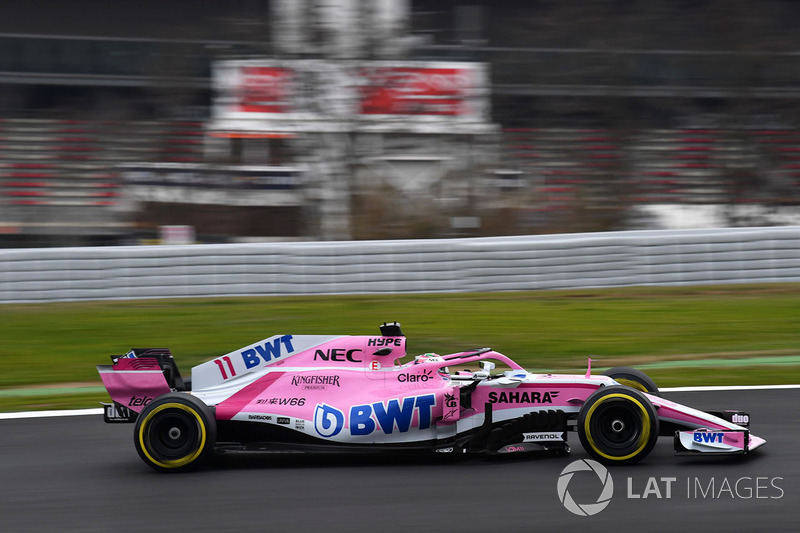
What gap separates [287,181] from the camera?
15.4 meters

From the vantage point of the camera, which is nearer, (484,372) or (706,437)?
(706,437)

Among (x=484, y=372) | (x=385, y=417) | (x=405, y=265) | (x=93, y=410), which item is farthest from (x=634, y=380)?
(x=405, y=265)

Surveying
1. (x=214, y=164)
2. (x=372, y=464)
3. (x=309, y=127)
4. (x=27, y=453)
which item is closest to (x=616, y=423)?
(x=372, y=464)

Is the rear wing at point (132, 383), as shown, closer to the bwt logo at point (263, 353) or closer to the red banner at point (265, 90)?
the bwt logo at point (263, 353)

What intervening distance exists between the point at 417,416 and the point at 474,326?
5.09 m

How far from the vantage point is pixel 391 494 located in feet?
16.2

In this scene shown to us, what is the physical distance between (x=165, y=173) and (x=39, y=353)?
8.08 m

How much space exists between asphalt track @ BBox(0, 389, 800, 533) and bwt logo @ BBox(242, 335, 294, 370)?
0.61 m

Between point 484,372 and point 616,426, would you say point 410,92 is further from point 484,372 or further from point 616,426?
point 616,426

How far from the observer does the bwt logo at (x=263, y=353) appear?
568 centimetres

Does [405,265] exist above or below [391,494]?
above
